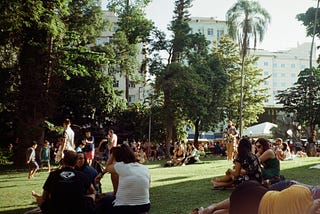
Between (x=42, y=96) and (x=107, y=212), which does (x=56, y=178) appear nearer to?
(x=107, y=212)

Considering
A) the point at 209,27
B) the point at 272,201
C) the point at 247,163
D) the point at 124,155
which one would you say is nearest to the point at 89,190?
the point at 124,155

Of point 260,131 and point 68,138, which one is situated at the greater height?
point 260,131

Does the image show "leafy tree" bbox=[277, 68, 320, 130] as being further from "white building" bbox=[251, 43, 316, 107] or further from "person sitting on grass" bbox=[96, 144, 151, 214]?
"white building" bbox=[251, 43, 316, 107]

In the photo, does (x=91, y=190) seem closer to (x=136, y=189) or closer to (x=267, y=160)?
(x=136, y=189)

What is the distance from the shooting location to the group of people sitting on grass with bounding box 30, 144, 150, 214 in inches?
214

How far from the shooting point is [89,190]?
20.8 ft

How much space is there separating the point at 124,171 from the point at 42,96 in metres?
20.3

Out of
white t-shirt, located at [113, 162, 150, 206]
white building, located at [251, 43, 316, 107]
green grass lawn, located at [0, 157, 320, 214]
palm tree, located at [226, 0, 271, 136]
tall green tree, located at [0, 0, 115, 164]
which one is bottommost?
green grass lawn, located at [0, 157, 320, 214]

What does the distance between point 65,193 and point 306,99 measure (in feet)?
129

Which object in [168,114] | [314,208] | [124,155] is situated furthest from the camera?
[168,114]

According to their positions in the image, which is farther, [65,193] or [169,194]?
[169,194]

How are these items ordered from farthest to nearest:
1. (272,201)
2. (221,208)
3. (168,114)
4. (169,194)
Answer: (168,114)
(169,194)
(221,208)
(272,201)

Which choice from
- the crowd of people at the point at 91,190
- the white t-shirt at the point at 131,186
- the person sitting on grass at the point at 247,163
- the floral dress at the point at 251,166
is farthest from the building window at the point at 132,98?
the white t-shirt at the point at 131,186

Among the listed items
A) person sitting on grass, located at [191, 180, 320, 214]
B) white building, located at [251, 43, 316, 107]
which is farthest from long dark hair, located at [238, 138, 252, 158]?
white building, located at [251, 43, 316, 107]
